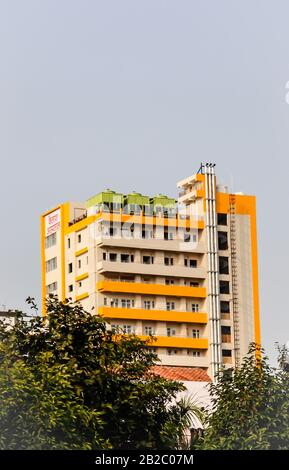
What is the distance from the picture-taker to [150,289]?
81688 mm

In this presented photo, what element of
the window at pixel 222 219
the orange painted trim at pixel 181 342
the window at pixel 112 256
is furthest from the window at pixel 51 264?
the window at pixel 222 219

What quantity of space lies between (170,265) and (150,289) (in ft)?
8.87

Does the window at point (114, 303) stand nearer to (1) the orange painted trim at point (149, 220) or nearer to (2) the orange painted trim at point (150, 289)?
(2) the orange painted trim at point (150, 289)

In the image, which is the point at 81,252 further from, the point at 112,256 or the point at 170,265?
the point at 170,265

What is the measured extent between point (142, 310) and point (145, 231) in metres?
4.76

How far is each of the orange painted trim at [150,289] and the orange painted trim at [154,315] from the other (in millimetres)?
1112

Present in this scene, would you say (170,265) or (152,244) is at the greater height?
(152,244)

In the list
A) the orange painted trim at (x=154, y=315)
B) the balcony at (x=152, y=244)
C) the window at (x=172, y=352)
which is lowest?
the window at (x=172, y=352)

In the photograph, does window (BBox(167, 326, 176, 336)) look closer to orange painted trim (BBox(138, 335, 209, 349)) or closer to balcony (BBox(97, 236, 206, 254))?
orange painted trim (BBox(138, 335, 209, 349))

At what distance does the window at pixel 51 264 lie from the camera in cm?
8450

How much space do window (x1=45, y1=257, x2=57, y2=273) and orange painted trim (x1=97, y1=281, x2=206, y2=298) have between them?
468 centimetres

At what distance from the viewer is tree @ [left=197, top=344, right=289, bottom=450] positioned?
90.8ft

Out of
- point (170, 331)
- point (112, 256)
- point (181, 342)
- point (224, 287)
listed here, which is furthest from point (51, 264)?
point (224, 287)
